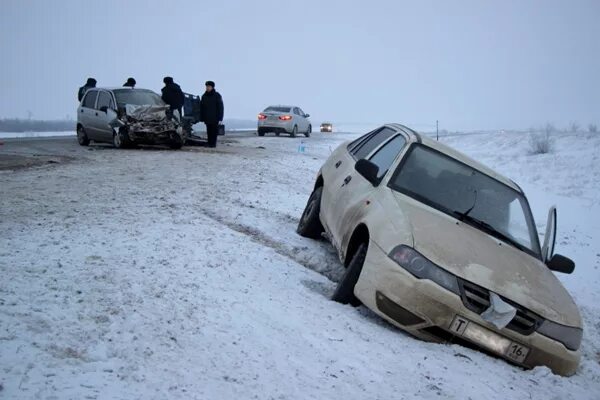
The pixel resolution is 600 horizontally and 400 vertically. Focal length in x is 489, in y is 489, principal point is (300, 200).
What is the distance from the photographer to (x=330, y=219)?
5.52 metres

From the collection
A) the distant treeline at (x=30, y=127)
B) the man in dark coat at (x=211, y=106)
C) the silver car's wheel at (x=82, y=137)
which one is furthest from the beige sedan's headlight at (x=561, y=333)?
the distant treeline at (x=30, y=127)

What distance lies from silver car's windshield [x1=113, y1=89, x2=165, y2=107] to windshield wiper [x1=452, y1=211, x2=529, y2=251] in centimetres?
1053

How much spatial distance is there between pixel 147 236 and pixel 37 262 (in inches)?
49.2

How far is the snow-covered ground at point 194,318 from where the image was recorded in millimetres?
2686

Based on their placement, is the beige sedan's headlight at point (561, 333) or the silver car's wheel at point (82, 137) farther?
the silver car's wheel at point (82, 137)

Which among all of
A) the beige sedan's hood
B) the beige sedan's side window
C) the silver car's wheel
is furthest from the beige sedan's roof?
the silver car's wheel

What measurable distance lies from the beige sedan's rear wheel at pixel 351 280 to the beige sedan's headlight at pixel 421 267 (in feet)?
1.35

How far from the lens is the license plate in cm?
360

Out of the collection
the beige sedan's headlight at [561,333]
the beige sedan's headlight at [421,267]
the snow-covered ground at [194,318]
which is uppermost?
the beige sedan's headlight at [421,267]

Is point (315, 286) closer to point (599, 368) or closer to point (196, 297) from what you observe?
point (196, 297)

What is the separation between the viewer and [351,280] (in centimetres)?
420

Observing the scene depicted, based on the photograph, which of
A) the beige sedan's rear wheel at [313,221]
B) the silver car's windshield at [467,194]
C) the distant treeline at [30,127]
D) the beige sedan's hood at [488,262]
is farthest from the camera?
the distant treeline at [30,127]

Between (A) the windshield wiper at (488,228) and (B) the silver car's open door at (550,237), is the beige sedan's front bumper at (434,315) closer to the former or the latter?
(A) the windshield wiper at (488,228)

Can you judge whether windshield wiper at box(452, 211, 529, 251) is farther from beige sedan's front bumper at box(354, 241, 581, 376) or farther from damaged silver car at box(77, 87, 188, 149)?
damaged silver car at box(77, 87, 188, 149)
